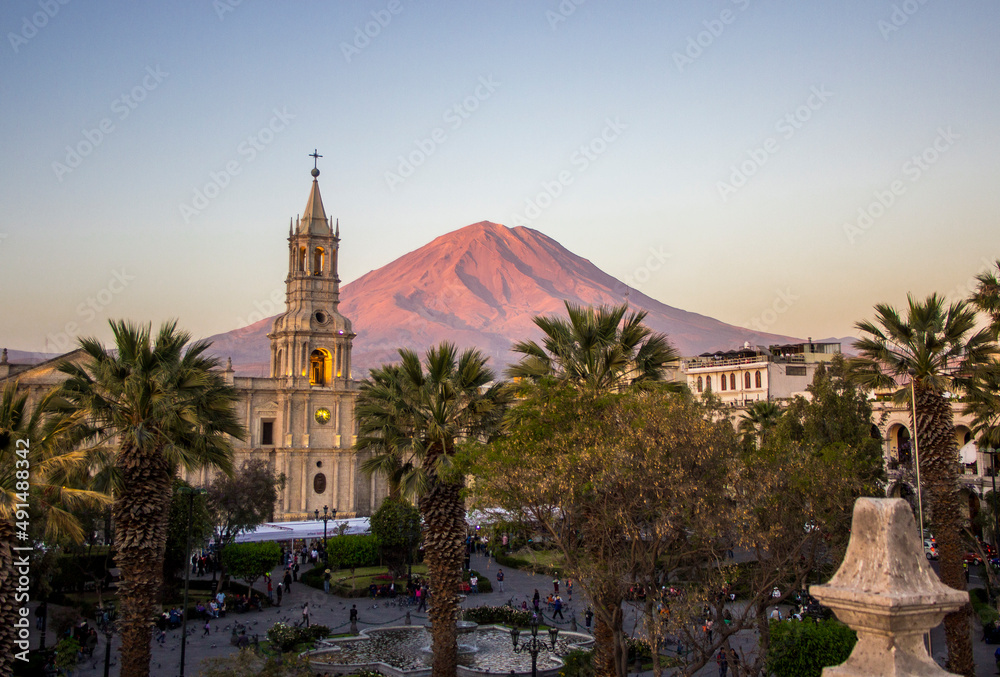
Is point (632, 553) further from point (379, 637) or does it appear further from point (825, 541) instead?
point (379, 637)

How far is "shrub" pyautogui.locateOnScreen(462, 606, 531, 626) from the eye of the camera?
30.9 metres

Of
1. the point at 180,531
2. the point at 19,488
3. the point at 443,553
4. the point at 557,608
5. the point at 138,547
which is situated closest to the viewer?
the point at 19,488

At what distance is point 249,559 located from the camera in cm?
3591

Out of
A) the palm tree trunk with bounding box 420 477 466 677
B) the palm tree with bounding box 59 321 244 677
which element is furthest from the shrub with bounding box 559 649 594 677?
the palm tree with bounding box 59 321 244 677

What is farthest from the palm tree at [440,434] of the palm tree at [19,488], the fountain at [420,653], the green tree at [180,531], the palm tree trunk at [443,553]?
the green tree at [180,531]

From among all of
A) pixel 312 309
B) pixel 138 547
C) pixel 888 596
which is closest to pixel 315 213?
pixel 312 309

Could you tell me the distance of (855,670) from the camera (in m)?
6.18

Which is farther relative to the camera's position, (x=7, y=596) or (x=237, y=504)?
(x=237, y=504)

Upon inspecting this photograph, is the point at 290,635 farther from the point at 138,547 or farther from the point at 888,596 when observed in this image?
the point at 888,596

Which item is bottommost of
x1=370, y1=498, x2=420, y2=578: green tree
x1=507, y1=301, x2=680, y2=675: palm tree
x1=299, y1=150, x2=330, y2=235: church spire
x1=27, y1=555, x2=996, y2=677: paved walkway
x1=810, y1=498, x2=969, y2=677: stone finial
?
x1=27, y1=555, x2=996, y2=677: paved walkway

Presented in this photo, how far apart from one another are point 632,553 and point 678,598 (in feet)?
4.18

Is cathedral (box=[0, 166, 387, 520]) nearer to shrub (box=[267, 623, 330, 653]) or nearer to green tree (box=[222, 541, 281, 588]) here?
green tree (box=[222, 541, 281, 588])

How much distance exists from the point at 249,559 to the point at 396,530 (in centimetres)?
634

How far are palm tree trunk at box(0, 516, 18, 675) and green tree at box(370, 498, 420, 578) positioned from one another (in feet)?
81.6
